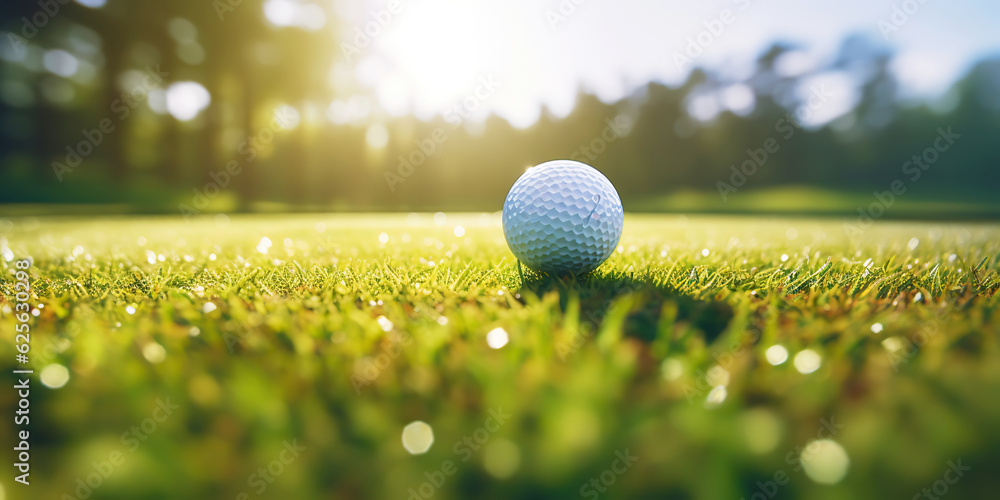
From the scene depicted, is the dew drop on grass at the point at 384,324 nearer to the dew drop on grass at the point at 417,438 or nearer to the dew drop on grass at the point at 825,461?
the dew drop on grass at the point at 417,438

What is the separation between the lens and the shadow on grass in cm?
167

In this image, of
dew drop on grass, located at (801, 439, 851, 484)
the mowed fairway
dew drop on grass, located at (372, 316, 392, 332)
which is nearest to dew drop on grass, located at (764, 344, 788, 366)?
the mowed fairway

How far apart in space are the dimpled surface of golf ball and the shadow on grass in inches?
9.4

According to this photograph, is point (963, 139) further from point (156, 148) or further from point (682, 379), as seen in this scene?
point (156, 148)

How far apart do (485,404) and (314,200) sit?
2495cm

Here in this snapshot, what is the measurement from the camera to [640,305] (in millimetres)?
1870

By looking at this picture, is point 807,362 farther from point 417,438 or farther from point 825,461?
point 417,438

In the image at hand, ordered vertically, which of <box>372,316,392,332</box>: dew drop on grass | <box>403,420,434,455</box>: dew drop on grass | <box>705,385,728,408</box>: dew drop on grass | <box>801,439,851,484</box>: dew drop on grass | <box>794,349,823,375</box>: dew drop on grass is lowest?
<box>794,349,823,375</box>: dew drop on grass

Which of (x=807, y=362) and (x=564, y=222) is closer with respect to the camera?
(x=807, y=362)

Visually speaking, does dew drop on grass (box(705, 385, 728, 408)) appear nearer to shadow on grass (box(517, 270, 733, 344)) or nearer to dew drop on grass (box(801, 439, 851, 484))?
dew drop on grass (box(801, 439, 851, 484))

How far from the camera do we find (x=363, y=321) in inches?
63.6

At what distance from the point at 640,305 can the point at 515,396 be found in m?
0.96

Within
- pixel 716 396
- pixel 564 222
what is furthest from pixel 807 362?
pixel 564 222

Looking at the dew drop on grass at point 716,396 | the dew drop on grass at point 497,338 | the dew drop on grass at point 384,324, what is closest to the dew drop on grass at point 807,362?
the dew drop on grass at point 716,396
